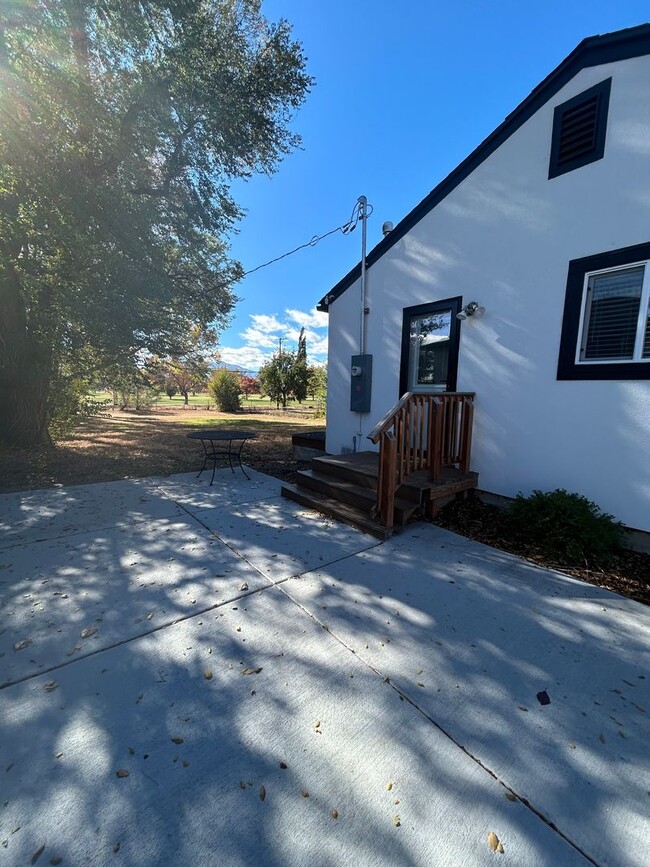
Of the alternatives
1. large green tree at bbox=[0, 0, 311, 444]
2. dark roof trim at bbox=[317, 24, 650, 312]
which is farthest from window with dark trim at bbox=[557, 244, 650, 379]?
large green tree at bbox=[0, 0, 311, 444]

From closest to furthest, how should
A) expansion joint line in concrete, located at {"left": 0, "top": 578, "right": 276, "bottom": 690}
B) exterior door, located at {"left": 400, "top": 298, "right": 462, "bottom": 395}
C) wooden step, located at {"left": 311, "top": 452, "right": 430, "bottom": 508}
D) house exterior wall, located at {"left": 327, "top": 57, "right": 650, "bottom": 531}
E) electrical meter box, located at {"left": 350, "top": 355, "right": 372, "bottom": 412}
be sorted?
expansion joint line in concrete, located at {"left": 0, "top": 578, "right": 276, "bottom": 690}
house exterior wall, located at {"left": 327, "top": 57, "right": 650, "bottom": 531}
wooden step, located at {"left": 311, "top": 452, "right": 430, "bottom": 508}
exterior door, located at {"left": 400, "top": 298, "right": 462, "bottom": 395}
electrical meter box, located at {"left": 350, "top": 355, "right": 372, "bottom": 412}

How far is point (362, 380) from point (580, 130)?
3930mm

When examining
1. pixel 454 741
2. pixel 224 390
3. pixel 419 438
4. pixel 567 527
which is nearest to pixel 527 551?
pixel 567 527

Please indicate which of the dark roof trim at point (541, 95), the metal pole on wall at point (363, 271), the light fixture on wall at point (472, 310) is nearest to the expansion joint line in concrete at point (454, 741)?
the light fixture on wall at point (472, 310)

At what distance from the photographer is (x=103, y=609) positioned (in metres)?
2.44

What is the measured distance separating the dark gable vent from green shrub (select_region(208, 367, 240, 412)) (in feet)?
71.0

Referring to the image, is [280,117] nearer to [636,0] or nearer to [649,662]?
[636,0]

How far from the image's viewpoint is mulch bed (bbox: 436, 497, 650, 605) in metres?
2.89

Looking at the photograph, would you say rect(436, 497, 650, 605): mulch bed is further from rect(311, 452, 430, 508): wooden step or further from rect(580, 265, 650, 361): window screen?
rect(580, 265, 650, 361): window screen

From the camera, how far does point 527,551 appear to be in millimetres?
3410

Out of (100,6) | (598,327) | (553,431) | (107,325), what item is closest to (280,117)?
(100,6)

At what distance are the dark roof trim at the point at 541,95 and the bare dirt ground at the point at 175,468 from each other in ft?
14.2

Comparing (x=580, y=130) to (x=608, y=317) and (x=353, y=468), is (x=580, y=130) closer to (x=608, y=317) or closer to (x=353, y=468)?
(x=608, y=317)

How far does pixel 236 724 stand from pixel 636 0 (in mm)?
7014
